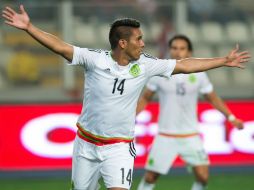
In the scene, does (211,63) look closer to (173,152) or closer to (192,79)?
(192,79)

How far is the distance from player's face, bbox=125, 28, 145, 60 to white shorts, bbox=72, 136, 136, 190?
2.91 ft

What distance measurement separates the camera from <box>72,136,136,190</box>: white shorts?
7832 millimetres

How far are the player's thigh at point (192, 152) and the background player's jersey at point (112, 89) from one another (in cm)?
254

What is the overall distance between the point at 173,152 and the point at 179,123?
376 millimetres

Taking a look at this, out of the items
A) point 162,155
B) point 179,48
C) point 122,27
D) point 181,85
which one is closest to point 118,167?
point 122,27

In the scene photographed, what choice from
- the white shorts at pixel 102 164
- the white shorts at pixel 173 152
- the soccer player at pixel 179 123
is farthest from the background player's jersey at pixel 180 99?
the white shorts at pixel 102 164

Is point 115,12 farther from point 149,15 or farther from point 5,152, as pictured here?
point 5,152

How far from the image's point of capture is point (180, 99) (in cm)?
1052

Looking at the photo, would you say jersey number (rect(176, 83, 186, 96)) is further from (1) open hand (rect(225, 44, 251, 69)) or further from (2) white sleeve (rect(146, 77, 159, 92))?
(1) open hand (rect(225, 44, 251, 69))

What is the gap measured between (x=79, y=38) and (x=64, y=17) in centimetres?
45

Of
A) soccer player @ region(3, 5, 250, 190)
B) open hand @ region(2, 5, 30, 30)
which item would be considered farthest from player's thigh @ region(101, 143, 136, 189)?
open hand @ region(2, 5, 30, 30)

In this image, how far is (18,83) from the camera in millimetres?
14297

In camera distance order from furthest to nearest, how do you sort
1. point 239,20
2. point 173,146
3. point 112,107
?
point 239,20
point 173,146
point 112,107

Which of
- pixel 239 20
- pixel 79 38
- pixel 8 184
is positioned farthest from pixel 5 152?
pixel 239 20
